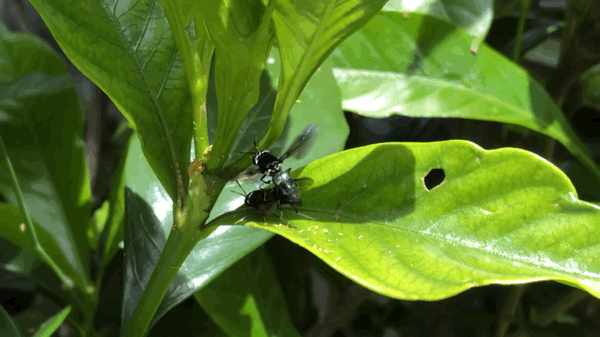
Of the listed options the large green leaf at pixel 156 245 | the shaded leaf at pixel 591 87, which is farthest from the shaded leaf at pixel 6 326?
the shaded leaf at pixel 591 87

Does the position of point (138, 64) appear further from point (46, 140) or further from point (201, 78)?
point (46, 140)

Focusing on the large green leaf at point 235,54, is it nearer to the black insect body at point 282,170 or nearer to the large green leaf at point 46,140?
the black insect body at point 282,170

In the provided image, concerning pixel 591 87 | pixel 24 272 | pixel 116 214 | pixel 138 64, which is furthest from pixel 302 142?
pixel 591 87

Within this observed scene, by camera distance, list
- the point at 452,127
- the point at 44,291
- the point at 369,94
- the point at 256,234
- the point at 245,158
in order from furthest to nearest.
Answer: the point at 452,127 < the point at 44,291 < the point at 369,94 < the point at 256,234 < the point at 245,158

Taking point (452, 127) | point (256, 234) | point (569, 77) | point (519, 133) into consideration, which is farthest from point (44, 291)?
point (569, 77)

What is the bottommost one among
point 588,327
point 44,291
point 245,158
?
point 588,327

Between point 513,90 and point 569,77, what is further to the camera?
point 569,77

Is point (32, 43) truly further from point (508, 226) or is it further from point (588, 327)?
point (588, 327)
